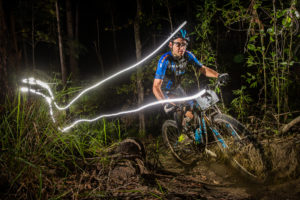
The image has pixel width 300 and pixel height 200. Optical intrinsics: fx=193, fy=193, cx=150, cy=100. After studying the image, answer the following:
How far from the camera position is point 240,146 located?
2918 millimetres

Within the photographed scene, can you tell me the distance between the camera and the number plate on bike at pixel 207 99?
2.92 metres

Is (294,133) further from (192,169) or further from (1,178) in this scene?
(1,178)

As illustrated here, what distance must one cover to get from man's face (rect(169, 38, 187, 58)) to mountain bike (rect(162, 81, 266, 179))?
3.09ft

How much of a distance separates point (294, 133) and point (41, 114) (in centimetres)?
→ 395

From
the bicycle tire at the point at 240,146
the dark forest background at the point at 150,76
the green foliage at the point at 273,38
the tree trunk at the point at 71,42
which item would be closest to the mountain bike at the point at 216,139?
the bicycle tire at the point at 240,146

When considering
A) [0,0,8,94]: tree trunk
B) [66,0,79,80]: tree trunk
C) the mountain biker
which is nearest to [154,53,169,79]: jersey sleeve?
the mountain biker

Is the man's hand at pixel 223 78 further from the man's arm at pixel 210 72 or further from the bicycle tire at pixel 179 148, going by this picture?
the bicycle tire at pixel 179 148

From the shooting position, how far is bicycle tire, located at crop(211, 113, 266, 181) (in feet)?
8.66

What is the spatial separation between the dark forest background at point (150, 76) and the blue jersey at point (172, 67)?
488 mm

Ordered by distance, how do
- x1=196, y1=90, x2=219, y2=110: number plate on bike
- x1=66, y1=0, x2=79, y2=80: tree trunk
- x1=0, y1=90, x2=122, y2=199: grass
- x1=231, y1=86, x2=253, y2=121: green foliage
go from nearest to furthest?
1. x1=0, y1=90, x2=122, y2=199: grass
2. x1=196, y1=90, x2=219, y2=110: number plate on bike
3. x1=231, y1=86, x2=253, y2=121: green foliage
4. x1=66, y1=0, x2=79, y2=80: tree trunk

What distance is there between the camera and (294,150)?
265cm

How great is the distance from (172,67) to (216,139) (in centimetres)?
150

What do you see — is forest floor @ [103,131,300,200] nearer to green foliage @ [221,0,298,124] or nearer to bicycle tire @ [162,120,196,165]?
bicycle tire @ [162,120,196,165]

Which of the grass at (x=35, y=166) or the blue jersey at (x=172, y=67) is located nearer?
the grass at (x=35, y=166)
